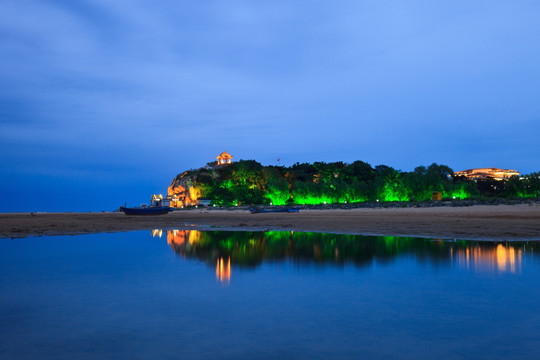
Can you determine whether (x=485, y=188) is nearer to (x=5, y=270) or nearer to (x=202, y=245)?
(x=202, y=245)

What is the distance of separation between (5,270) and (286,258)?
33.4 feet

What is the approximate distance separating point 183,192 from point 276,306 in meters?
130

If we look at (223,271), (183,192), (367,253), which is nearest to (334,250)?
(367,253)

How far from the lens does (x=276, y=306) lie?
28.8 ft

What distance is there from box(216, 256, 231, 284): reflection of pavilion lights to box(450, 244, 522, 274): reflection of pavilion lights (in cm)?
767

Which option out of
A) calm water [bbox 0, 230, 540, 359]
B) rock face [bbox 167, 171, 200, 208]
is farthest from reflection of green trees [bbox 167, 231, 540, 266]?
rock face [bbox 167, 171, 200, 208]

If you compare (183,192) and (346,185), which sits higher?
(183,192)

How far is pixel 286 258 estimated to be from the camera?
52.6 ft

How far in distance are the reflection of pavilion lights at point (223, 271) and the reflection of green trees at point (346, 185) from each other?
6244 centimetres

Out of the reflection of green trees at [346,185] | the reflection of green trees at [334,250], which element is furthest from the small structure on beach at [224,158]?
the reflection of green trees at [334,250]

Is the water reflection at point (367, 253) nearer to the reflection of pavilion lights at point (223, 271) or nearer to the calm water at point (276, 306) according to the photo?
the reflection of pavilion lights at point (223, 271)

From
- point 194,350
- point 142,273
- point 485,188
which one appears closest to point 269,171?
point 485,188

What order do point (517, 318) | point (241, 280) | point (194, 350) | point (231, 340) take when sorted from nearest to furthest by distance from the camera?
point (194, 350) → point (231, 340) → point (517, 318) → point (241, 280)

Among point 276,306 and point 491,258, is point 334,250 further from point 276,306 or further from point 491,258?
point 276,306
